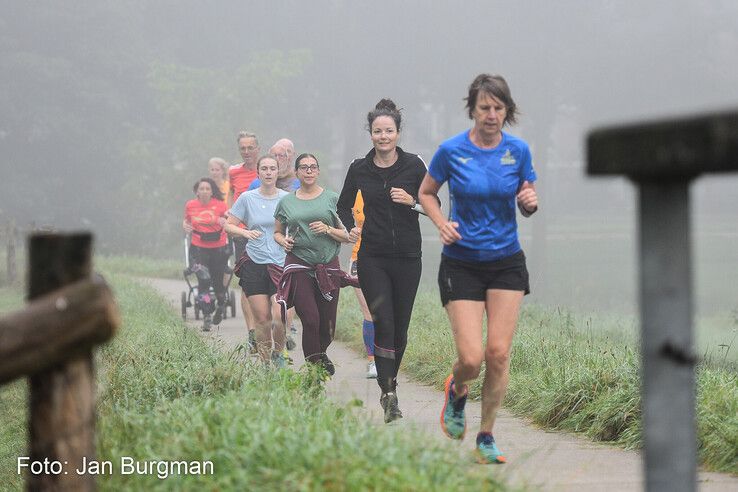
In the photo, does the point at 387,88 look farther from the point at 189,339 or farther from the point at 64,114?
the point at 189,339

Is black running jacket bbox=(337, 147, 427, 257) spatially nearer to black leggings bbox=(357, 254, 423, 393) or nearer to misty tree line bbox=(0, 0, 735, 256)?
black leggings bbox=(357, 254, 423, 393)

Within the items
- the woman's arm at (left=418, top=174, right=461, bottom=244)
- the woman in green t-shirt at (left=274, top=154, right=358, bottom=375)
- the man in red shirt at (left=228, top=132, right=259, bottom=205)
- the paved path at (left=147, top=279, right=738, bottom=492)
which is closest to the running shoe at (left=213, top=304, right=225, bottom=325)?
the man in red shirt at (left=228, top=132, right=259, bottom=205)

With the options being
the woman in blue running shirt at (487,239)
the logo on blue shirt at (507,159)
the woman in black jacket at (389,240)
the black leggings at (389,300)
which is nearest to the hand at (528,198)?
the woman in blue running shirt at (487,239)

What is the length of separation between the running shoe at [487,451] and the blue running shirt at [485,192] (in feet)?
2.91

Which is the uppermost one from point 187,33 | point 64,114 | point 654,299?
point 187,33

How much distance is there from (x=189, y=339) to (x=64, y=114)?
37.2 metres

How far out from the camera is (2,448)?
9.82 m

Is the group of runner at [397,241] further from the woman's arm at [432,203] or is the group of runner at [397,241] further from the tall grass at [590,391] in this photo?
the tall grass at [590,391]

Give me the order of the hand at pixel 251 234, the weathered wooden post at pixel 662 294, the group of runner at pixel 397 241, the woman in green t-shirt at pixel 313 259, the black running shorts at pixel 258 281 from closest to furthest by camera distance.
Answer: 1. the weathered wooden post at pixel 662 294
2. the group of runner at pixel 397 241
3. the woman in green t-shirt at pixel 313 259
4. the hand at pixel 251 234
5. the black running shorts at pixel 258 281

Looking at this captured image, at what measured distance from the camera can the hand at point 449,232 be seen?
22.7 feet

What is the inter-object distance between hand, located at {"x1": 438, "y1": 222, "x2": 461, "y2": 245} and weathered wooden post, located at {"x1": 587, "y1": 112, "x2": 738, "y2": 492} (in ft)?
10.6

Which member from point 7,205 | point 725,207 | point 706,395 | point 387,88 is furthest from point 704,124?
point 725,207

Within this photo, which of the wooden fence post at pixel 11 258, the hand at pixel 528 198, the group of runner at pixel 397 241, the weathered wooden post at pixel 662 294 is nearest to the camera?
the weathered wooden post at pixel 662 294

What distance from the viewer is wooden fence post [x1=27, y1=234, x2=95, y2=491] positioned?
3975 mm
